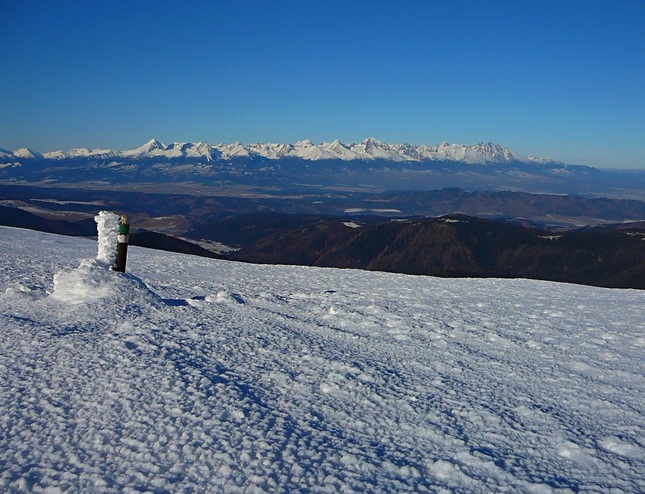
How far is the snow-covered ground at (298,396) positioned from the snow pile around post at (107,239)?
854mm

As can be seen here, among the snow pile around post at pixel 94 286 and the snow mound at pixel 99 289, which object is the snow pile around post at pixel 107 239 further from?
the snow mound at pixel 99 289

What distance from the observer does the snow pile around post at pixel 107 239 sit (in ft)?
34.5

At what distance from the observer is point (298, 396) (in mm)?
5957

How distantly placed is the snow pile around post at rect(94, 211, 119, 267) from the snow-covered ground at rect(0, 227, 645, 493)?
85cm

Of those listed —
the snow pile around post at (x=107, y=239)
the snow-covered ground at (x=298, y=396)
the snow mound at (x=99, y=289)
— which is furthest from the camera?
the snow pile around post at (x=107, y=239)

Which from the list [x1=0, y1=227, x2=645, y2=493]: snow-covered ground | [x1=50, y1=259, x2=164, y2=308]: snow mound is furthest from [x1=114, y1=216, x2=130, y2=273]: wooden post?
[x1=0, y1=227, x2=645, y2=493]: snow-covered ground

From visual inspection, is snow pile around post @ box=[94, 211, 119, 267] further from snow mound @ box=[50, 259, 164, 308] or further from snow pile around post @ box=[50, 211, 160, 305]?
snow mound @ box=[50, 259, 164, 308]

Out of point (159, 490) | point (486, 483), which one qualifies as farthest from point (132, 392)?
point (486, 483)

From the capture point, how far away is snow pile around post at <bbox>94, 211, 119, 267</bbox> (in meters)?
10.5

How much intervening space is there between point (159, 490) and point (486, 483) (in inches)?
114

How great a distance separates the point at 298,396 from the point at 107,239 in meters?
6.83

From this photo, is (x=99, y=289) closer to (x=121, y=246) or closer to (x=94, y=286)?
(x=94, y=286)

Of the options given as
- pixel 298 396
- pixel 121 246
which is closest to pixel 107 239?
pixel 121 246

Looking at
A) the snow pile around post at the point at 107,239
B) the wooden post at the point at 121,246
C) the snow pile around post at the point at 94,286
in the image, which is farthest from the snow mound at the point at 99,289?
the wooden post at the point at 121,246
